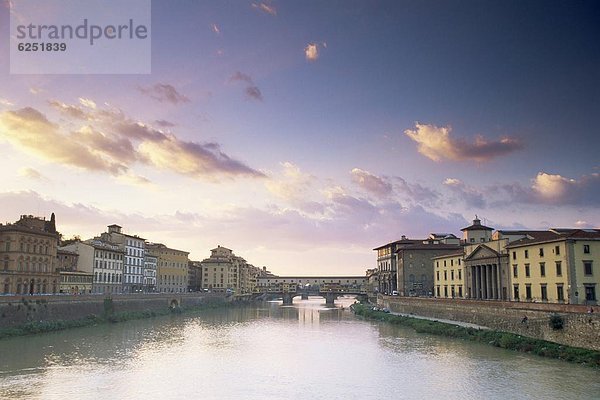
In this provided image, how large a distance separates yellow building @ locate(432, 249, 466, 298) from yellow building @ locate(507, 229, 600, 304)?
56.9 ft

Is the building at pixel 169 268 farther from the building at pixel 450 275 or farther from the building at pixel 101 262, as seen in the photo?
the building at pixel 450 275

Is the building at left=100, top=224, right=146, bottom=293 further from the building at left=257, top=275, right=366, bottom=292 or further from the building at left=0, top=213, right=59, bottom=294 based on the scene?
the building at left=257, top=275, right=366, bottom=292

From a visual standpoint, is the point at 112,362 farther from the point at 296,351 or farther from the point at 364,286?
the point at 364,286

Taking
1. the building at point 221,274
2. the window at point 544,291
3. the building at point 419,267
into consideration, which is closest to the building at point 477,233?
the building at point 419,267

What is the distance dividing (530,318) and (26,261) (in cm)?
5316

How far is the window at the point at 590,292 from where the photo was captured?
140 ft

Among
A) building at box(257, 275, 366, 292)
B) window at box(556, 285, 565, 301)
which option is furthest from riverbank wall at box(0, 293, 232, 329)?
building at box(257, 275, 366, 292)

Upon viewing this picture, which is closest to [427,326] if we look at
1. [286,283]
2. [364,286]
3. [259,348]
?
[259,348]

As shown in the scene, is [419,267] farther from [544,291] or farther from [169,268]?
[169,268]

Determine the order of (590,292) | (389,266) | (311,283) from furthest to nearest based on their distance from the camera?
(311,283), (389,266), (590,292)

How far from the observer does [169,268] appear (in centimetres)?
10875

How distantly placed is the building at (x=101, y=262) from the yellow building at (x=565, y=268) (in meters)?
59.4

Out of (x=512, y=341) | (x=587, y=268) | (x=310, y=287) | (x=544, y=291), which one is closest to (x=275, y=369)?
(x=512, y=341)

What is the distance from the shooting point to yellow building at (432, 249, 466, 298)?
6712cm
